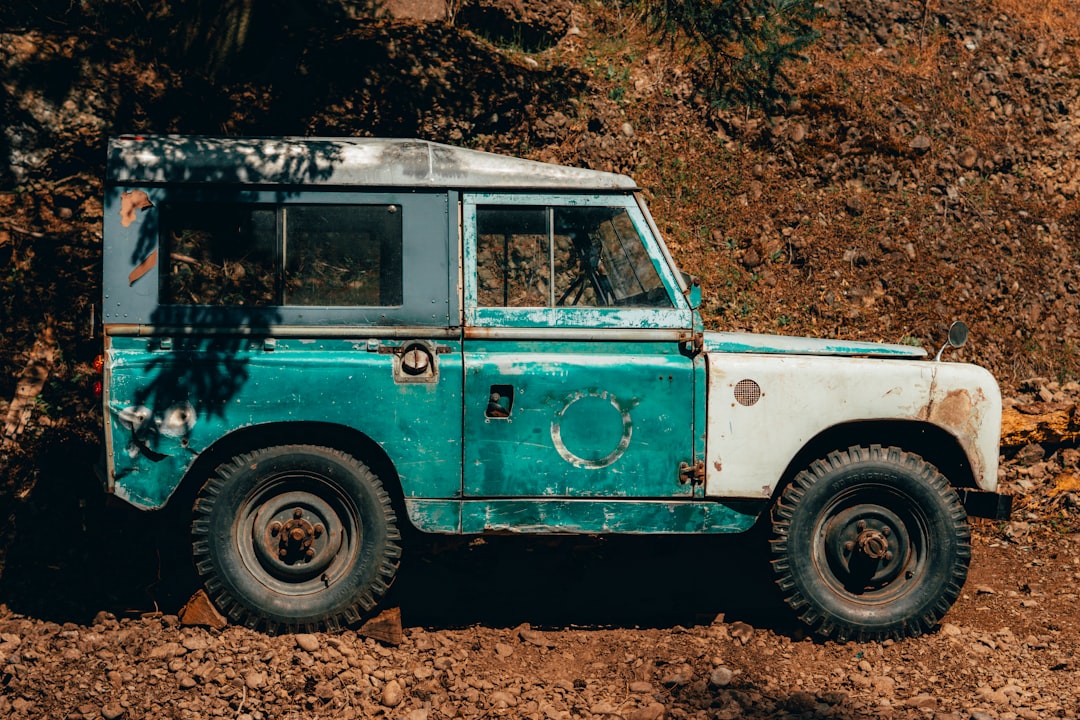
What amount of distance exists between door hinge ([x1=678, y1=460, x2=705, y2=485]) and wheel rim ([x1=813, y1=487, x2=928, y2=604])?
72 cm

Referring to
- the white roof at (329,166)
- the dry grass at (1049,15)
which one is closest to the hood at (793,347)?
the white roof at (329,166)

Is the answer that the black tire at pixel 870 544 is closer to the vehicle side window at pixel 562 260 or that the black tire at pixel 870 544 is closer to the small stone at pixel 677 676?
the small stone at pixel 677 676

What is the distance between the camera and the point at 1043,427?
25.0 feet

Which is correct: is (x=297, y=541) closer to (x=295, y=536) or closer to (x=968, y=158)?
(x=295, y=536)

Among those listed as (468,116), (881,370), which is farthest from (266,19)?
(881,370)

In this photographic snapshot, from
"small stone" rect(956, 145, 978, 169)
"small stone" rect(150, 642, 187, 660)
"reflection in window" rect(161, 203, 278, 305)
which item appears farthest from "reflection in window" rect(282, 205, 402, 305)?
"small stone" rect(956, 145, 978, 169)

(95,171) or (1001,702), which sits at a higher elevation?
(95,171)

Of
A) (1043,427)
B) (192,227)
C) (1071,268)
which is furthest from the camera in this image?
(1071,268)

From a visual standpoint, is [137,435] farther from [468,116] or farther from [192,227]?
[468,116]

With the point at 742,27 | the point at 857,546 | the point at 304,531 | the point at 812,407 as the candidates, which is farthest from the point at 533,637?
the point at 742,27

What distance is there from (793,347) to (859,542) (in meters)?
1.08

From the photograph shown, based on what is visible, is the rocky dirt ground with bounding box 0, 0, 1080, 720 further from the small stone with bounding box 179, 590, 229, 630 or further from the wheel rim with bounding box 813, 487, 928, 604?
the wheel rim with bounding box 813, 487, 928, 604

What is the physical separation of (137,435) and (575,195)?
8.13 ft

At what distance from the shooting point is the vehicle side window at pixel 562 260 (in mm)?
5203
